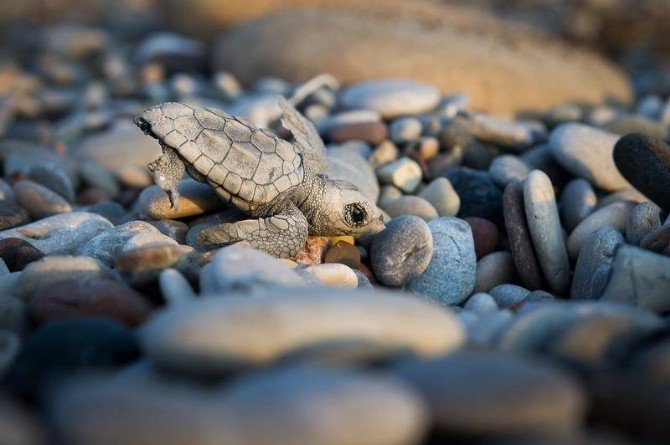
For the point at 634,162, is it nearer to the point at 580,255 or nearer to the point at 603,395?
the point at 580,255

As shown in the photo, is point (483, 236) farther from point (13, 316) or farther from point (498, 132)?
point (13, 316)

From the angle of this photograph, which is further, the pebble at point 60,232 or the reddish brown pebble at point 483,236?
the reddish brown pebble at point 483,236

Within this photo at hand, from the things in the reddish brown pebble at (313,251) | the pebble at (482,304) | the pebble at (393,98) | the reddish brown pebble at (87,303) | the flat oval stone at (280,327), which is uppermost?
the flat oval stone at (280,327)

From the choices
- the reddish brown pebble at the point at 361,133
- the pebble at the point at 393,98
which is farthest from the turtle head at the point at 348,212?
the pebble at the point at 393,98

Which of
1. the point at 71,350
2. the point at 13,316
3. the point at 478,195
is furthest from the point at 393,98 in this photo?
the point at 71,350

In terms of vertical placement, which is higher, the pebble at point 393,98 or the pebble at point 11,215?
the pebble at point 393,98

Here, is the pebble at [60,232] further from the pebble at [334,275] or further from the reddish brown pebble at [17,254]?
the pebble at [334,275]
